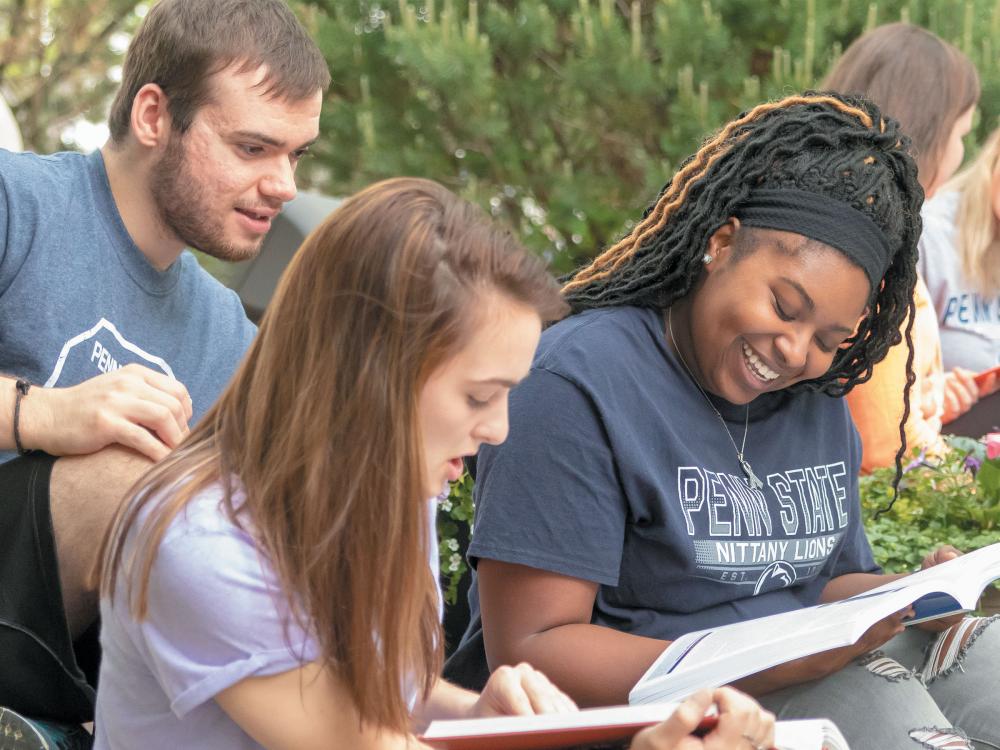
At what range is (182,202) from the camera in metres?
2.45

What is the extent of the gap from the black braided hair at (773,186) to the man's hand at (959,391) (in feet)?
4.29

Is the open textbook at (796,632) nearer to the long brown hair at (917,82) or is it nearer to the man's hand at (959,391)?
the man's hand at (959,391)

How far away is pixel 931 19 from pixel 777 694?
10.6ft

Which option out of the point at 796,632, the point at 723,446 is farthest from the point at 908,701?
the point at 723,446

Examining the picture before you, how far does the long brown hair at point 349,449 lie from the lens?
152 centimetres

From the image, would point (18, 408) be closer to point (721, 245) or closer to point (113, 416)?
point (113, 416)

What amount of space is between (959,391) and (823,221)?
173 cm

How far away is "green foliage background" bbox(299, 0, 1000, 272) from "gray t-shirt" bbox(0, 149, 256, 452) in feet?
7.22

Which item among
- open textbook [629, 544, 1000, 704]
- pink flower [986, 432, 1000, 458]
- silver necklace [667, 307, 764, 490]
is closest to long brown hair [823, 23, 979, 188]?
pink flower [986, 432, 1000, 458]

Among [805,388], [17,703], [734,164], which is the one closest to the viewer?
[17,703]

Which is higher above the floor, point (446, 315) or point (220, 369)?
point (446, 315)

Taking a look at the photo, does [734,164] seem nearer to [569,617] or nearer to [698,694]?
[569,617]

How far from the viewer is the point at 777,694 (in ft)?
6.66

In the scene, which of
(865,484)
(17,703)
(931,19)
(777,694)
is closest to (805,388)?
(777,694)
